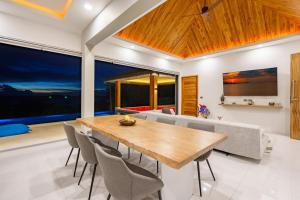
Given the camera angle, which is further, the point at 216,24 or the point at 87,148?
the point at 216,24

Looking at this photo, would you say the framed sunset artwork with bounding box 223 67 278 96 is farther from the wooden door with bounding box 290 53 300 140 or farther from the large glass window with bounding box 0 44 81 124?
the large glass window with bounding box 0 44 81 124

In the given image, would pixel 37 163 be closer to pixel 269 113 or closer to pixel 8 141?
pixel 8 141

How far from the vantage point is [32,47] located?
3365mm

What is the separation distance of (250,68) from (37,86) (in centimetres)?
790

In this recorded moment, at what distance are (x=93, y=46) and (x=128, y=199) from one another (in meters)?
3.91

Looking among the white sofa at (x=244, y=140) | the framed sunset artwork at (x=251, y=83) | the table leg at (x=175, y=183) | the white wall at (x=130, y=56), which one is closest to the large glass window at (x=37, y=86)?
the white wall at (x=130, y=56)

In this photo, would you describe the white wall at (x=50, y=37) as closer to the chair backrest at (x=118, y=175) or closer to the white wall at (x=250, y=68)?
the white wall at (x=250, y=68)

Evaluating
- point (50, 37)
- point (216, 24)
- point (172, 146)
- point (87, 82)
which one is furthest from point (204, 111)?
point (50, 37)

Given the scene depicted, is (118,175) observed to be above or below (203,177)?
above

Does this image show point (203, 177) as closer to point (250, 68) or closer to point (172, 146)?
point (172, 146)

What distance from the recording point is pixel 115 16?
106 inches

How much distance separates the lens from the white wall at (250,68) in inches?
174

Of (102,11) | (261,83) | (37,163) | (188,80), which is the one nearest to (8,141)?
(37,163)

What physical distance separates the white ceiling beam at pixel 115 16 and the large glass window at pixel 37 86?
4.50 feet
